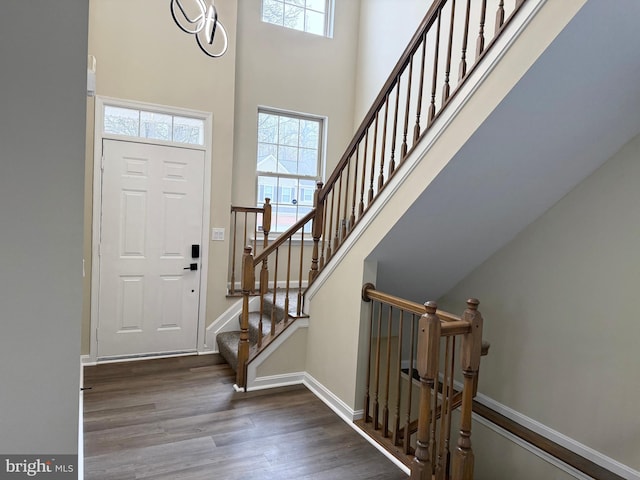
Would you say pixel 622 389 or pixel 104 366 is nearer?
pixel 622 389

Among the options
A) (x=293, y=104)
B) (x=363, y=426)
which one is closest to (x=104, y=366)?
(x=363, y=426)

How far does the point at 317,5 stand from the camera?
187 inches

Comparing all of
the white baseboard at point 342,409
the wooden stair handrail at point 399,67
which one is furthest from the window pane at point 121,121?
the white baseboard at point 342,409

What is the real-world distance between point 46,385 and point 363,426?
2.19 m

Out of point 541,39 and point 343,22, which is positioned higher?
point 343,22

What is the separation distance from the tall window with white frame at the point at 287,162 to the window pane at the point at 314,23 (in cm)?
101

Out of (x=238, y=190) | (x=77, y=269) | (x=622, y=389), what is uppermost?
(x=238, y=190)

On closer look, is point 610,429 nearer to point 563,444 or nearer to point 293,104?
point 563,444

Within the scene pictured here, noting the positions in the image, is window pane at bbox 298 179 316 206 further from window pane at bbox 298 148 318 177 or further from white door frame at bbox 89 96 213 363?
white door frame at bbox 89 96 213 363

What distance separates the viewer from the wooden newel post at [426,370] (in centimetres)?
199

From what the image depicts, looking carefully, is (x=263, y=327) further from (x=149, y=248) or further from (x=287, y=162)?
(x=287, y=162)

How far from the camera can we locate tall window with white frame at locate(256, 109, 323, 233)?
4.57 meters

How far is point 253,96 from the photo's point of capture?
4.41 meters

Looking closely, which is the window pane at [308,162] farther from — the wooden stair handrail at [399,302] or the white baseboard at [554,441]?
the white baseboard at [554,441]
